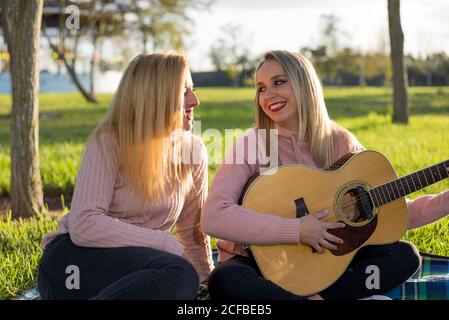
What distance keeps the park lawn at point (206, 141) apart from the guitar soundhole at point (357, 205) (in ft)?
2.63

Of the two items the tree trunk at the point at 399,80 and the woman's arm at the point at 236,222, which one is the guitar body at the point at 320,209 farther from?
the tree trunk at the point at 399,80

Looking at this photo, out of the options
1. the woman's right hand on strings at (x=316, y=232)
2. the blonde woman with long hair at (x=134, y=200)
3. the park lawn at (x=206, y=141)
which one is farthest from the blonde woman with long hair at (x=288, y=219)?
the park lawn at (x=206, y=141)

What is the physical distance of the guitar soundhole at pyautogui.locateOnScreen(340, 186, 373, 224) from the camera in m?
2.91

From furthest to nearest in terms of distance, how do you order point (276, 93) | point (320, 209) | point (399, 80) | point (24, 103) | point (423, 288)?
point (399, 80) → point (24, 103) → point (423, 288) → point (276, 93) → point (320, 209)

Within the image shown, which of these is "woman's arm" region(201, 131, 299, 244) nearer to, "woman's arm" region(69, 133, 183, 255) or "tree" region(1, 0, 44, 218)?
"woman's arm" region(69, 133, 183, 255)

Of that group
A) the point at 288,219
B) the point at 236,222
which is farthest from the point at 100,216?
the point at 288,219

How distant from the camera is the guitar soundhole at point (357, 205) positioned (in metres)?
2.91

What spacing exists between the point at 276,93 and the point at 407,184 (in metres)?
0.70

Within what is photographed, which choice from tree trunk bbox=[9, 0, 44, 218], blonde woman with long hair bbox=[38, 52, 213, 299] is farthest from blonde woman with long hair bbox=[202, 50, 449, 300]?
tree trunk bbox=[9, 0, 44, 218]

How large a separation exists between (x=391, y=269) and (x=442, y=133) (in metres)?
6.50

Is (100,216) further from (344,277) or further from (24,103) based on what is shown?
(24,103)

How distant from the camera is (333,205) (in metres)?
2.87

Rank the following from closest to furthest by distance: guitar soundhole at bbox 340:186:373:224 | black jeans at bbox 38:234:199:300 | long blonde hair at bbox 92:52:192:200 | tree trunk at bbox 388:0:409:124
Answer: black jeans at bbox 38:234:199:300 < long blonde hair at bbox 92:52:192:200 < guitar soundhole at bbox 340:186:373:224 < tree trunk at bbox 388:0:409:124
